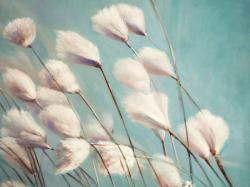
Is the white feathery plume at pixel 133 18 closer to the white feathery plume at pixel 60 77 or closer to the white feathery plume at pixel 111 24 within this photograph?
the white feathery plume at pixel 111 24

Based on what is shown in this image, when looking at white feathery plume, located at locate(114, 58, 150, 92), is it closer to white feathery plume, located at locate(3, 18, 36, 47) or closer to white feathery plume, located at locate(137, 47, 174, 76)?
white feathery plume, located at locate(137, 47, 174, 76)

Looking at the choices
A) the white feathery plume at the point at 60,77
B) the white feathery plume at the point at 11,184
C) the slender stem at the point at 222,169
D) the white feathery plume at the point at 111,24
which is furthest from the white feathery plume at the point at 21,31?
the slender stem at the point at 222,169

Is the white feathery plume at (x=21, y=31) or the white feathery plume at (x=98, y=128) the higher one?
the white feathery plume at (x=21, y=31)

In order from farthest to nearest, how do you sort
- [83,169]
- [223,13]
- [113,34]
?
1. [83,169]
2. [113,34]
3. [223,13]

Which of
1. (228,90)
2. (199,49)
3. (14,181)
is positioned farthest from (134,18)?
(14,181)

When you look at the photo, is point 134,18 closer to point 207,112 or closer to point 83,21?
point 83,21
